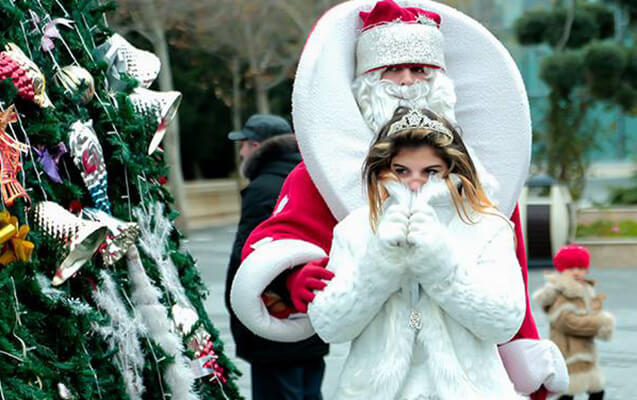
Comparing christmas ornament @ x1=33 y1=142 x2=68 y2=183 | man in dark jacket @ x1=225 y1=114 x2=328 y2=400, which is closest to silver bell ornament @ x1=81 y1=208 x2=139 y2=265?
christmas ornament @ x1=33 y1=142 x2=68 y2=183

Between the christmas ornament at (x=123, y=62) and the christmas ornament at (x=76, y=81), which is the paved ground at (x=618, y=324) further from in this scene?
the christmas ornament at (x=76, y=81)

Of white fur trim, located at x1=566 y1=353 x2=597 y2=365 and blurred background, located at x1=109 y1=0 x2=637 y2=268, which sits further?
blurred background, located at x1=109 y1=0 x2=637 y2=268

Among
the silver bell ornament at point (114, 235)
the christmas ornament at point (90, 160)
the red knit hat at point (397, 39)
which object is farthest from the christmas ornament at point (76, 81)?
the red knit hat at point (397, 39)

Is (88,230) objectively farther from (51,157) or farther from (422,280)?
(422,280)

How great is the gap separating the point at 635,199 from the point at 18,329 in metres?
16.5

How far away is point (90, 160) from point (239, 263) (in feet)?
7.26

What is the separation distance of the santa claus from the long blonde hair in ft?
0.86

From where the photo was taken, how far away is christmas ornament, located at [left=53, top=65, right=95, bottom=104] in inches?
139

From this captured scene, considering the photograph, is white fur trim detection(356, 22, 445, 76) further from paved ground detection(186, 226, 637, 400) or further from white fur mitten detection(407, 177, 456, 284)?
paved ground detection(186, 226, 637, 400)

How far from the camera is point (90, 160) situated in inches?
132

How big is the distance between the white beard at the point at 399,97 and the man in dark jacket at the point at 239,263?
194cm

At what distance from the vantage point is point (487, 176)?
330 centimetres

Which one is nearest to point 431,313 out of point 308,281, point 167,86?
point 308,281

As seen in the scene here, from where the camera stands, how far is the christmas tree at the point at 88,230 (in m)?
3.05
